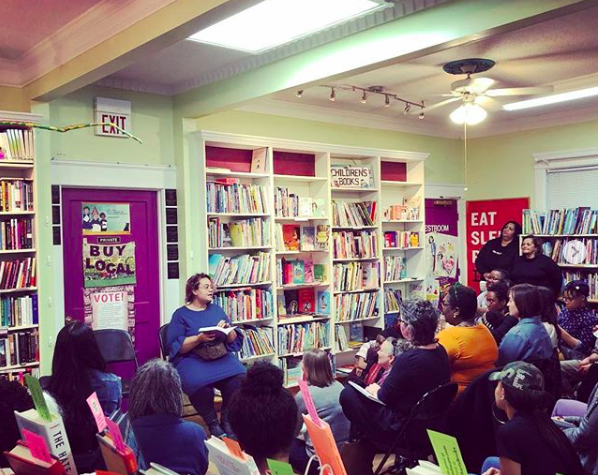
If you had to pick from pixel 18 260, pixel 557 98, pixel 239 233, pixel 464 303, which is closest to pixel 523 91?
pixel 557 98

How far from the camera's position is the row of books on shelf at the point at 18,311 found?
4.45m

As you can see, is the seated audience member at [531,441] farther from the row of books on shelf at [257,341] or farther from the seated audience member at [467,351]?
the row of books on shelf at [257,341]

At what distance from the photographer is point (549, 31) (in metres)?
4.32

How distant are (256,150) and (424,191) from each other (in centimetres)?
240

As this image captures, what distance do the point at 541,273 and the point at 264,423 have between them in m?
5.24

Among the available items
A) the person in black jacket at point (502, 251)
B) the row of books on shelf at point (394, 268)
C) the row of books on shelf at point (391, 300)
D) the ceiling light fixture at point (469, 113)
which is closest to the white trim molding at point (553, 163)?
the person in black jacket at point (502, 251)

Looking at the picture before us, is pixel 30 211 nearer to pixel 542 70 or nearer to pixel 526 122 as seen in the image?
pixel 542 70

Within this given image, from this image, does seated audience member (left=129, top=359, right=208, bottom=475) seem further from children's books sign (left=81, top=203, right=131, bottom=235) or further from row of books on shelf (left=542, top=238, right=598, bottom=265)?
row of books on shelf (left=542, top=238, right=598, bottom=265)

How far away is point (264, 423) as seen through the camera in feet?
6.05

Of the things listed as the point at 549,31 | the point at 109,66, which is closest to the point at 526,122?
the point at 549,31

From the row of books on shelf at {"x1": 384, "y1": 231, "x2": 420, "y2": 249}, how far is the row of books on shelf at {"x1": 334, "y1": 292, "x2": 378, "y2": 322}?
69 centimetres

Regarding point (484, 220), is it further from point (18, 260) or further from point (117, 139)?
point (18, 260)

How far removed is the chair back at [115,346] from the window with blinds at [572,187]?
16.8ft

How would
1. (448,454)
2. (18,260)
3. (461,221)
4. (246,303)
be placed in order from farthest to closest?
1. (461,221)
2. (246,303)
3. (18,260)
4. (448,454)
